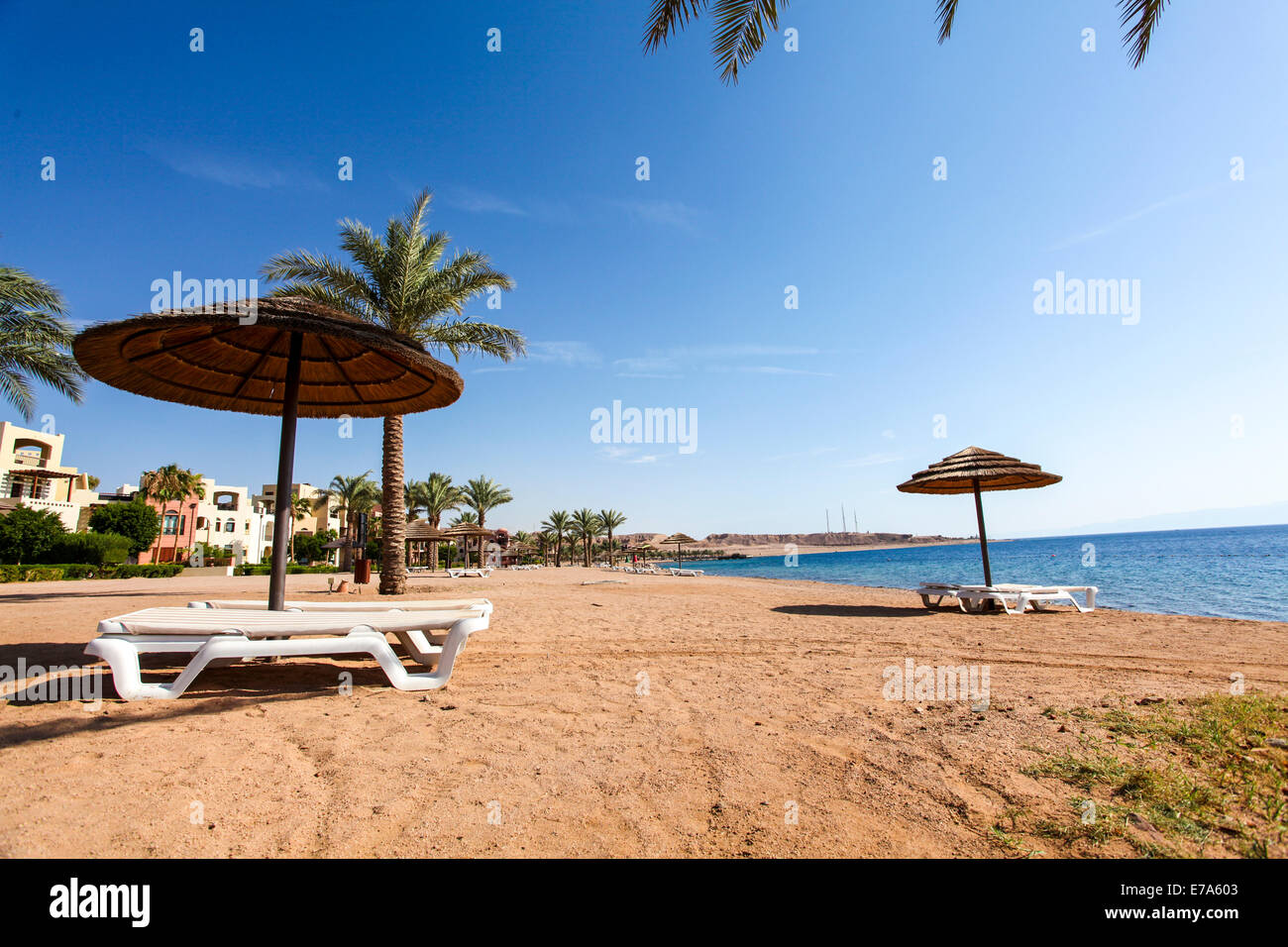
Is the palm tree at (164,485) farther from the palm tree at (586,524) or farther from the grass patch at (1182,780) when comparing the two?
the grass patch at (1182,780)

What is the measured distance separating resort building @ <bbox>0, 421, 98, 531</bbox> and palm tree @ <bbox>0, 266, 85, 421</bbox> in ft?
112

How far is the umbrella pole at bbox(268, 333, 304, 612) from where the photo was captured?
510 centimetres

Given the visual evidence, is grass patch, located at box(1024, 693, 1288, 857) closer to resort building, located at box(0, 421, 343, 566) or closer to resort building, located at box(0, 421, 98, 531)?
resort building, located at box(0, 421, 343, 566)

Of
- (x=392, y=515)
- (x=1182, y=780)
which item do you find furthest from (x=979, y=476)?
(x=392, y=515)

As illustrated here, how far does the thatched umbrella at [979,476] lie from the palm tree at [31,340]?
1895cm

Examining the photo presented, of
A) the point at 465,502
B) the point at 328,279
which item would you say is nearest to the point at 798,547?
the point at 465,502


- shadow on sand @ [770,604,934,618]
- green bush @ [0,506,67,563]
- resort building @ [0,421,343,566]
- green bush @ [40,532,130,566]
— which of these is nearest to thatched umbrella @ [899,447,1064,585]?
shadow on sand @ [770,604,934,618]

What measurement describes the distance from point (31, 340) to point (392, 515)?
9.74 meters

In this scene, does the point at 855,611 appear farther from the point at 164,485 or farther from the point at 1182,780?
the point at 164,485

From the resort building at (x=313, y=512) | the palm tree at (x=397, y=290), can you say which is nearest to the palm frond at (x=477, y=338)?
the palm tree at (x=397, y=290)

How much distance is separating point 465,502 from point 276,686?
153 ft

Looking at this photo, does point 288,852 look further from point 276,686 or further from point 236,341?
point 236,341

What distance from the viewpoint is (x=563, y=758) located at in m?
3.01
